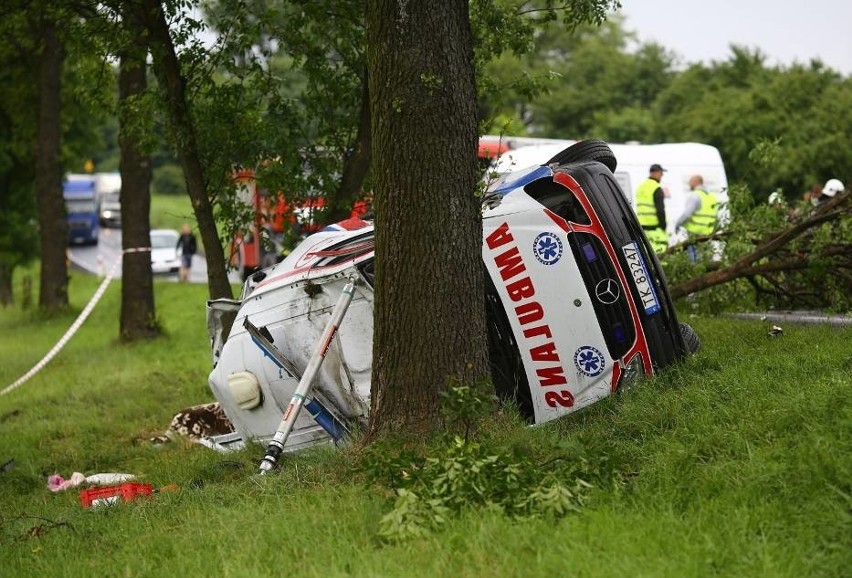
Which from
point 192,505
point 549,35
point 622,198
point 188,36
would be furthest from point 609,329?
point 549,35

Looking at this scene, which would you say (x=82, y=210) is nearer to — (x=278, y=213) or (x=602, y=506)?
(x=278, y=213)

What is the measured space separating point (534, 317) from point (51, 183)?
17.7 meters

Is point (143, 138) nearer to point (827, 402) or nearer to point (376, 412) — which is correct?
point (376, 412)

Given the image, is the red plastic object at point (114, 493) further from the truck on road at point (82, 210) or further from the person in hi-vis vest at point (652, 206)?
the truck on road at point (82, 210)

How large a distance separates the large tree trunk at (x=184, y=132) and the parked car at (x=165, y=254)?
2934 cm

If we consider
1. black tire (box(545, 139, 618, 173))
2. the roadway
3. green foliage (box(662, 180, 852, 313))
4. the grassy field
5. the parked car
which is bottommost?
the roadway

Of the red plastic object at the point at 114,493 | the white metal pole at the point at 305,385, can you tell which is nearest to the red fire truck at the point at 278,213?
the white metal pole at the point at 305,385

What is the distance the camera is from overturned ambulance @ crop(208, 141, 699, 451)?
7227mm

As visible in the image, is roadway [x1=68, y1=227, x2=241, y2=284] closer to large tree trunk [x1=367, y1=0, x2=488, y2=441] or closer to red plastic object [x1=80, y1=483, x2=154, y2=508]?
red plastic object [x1=80, y1=483, x2=154, y2=508]

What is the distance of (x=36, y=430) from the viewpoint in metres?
11.2

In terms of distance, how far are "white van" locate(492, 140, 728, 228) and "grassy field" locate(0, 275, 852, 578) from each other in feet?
32.7

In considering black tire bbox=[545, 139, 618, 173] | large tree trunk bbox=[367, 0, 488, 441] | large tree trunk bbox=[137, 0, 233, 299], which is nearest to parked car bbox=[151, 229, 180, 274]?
large tree trunk bbox=[137, 0, 233, 299]

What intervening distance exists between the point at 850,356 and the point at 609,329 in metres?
1.39

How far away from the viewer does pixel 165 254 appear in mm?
41250
